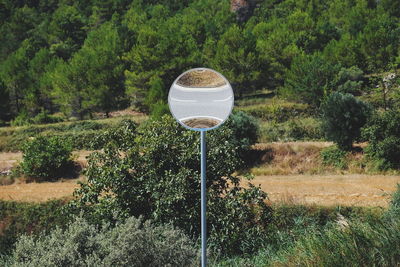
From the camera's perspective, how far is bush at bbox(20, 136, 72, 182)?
81.6 ft

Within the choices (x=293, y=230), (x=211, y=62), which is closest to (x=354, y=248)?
(x=293, y=230)

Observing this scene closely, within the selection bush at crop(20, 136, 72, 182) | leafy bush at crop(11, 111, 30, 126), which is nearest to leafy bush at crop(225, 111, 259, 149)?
bush at crop(20, 136, 72, 182)

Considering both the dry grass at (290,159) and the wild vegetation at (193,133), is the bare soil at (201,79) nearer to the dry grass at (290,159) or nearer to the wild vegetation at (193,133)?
the wild vegetation at (193,133)

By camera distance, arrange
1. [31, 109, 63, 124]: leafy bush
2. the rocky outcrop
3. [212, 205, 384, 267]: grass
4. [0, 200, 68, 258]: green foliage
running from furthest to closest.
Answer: the rocky outcrop, [31, 109, 63, 124]: leafy bush, [0, 200, 68, 258]: green foliage, [212, 205, 384, 267]: grass

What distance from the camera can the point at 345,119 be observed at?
2448 cm

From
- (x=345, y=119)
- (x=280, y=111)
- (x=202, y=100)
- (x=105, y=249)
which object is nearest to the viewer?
(x=202, y=100)

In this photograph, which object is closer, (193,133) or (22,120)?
(193,133)

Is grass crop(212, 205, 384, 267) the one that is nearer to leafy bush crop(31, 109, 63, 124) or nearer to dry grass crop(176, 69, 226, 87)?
dry grass crop(176, 69, 226, 87)

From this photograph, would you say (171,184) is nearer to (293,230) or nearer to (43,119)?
(293,230)

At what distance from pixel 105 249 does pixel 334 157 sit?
20.4 meters

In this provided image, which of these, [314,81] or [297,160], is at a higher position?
[314,81]

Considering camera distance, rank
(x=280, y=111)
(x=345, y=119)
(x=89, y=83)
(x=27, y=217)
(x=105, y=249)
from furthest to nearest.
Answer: (x=89, y=83) → (x=280, y=111) → (x=345, y=119) → (x=27, y=217) → (x=105, y=249)

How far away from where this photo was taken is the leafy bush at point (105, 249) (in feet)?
19.6

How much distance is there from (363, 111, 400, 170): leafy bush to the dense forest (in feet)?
42.3
